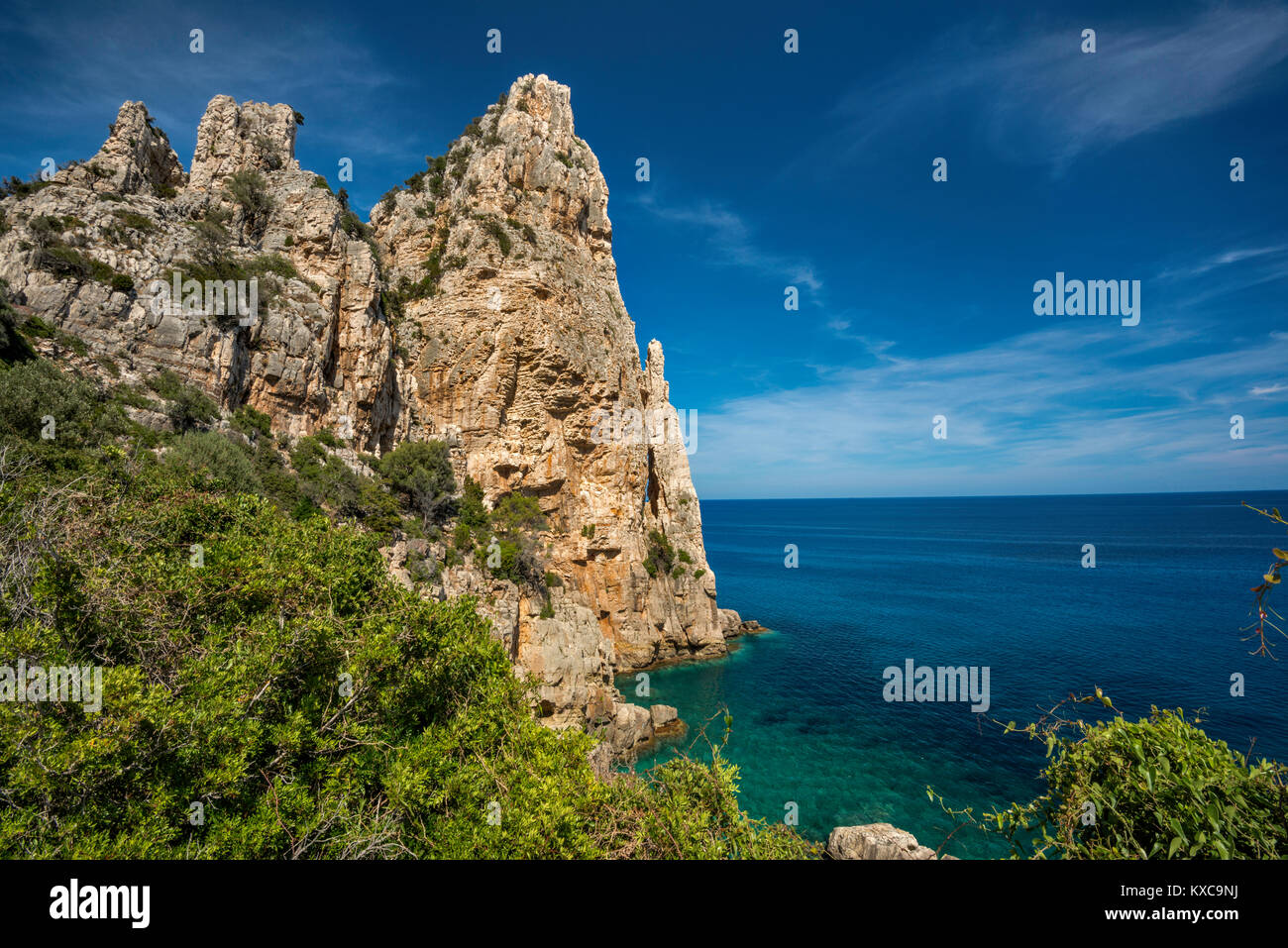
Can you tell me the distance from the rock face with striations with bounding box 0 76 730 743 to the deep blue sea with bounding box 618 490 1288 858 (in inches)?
249

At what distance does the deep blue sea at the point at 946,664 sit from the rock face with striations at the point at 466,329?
6328 millimetres

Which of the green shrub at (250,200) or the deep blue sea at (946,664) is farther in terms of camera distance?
the green shrub at (250,200)

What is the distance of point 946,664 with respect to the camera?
111 feet

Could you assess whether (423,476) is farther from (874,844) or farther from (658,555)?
(874,844)

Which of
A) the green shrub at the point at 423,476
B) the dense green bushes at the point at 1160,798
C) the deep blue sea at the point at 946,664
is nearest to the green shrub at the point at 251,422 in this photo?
the green shrub at the point at 423,476

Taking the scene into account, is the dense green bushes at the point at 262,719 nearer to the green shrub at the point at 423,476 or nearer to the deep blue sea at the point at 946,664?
the deep blue sea at the point at 946,664

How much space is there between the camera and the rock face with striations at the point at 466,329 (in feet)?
62.7

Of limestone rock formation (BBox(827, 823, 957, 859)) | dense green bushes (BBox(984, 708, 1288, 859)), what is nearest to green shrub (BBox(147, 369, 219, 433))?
dense green bushes (BBox(984, 708, 1288, 859))

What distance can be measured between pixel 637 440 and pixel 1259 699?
121ft

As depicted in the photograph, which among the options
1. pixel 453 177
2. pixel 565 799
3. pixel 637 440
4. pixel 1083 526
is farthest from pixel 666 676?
pixel 1083 526

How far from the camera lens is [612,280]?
125 feet

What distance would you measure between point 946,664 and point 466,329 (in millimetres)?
36959

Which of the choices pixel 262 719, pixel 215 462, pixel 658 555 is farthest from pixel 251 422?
pixel 658 555
